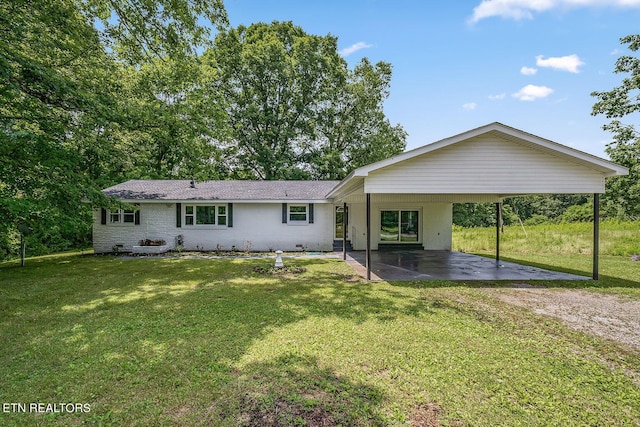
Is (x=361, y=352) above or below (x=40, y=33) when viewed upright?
below

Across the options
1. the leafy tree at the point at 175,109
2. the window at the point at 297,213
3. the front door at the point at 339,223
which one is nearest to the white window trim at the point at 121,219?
the leafy tree at the point at 175,109

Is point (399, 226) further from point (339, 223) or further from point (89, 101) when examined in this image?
point (89, 101)

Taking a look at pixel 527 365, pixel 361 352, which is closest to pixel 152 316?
pixel 361 352

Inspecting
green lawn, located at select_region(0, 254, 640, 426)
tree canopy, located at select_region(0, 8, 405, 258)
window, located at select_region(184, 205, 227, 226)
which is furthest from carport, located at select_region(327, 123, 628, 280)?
window, located at select_region(184, 205, 227, 226)

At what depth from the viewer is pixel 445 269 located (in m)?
10.0

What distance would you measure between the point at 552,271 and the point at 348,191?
7.09 m

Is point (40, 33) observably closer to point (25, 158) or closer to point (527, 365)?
point (25, 158)

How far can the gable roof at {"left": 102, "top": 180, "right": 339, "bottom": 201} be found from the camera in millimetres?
14328

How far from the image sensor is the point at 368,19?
34.0ft

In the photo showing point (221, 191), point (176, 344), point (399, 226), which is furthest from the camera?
point (399, 226)

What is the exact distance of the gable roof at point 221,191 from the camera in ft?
47.0

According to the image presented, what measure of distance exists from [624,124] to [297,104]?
2207 cm

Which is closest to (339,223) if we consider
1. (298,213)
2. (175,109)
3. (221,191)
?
(298,213)

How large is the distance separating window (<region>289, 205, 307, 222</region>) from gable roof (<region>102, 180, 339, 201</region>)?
0.60 metres
